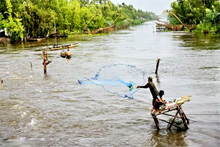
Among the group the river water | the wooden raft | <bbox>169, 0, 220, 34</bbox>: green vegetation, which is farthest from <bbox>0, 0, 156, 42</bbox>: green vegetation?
the wooden raft

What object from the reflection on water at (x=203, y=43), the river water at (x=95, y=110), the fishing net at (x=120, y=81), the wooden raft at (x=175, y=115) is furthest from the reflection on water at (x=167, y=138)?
the reflection on water at (x=203, y=43)

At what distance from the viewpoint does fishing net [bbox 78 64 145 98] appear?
1959 cm

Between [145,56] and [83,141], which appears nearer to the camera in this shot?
[83,141]

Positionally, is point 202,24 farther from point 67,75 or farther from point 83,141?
point 83,141

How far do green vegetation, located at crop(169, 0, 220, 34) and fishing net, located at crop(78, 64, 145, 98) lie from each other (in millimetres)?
45093

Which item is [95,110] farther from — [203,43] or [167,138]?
[203,43]

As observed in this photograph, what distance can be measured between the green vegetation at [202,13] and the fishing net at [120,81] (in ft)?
148

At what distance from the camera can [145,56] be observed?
123 feet

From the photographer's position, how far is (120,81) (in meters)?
19.7

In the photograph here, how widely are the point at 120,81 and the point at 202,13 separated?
69787 millimetres

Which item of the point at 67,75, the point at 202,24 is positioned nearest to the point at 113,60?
the point at 67,75

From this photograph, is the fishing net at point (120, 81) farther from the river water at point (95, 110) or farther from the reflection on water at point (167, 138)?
the reflection on water at point (167, 138)

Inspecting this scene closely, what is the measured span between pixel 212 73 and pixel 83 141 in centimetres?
1615

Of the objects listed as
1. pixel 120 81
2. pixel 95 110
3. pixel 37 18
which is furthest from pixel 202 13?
pixel 95 110
